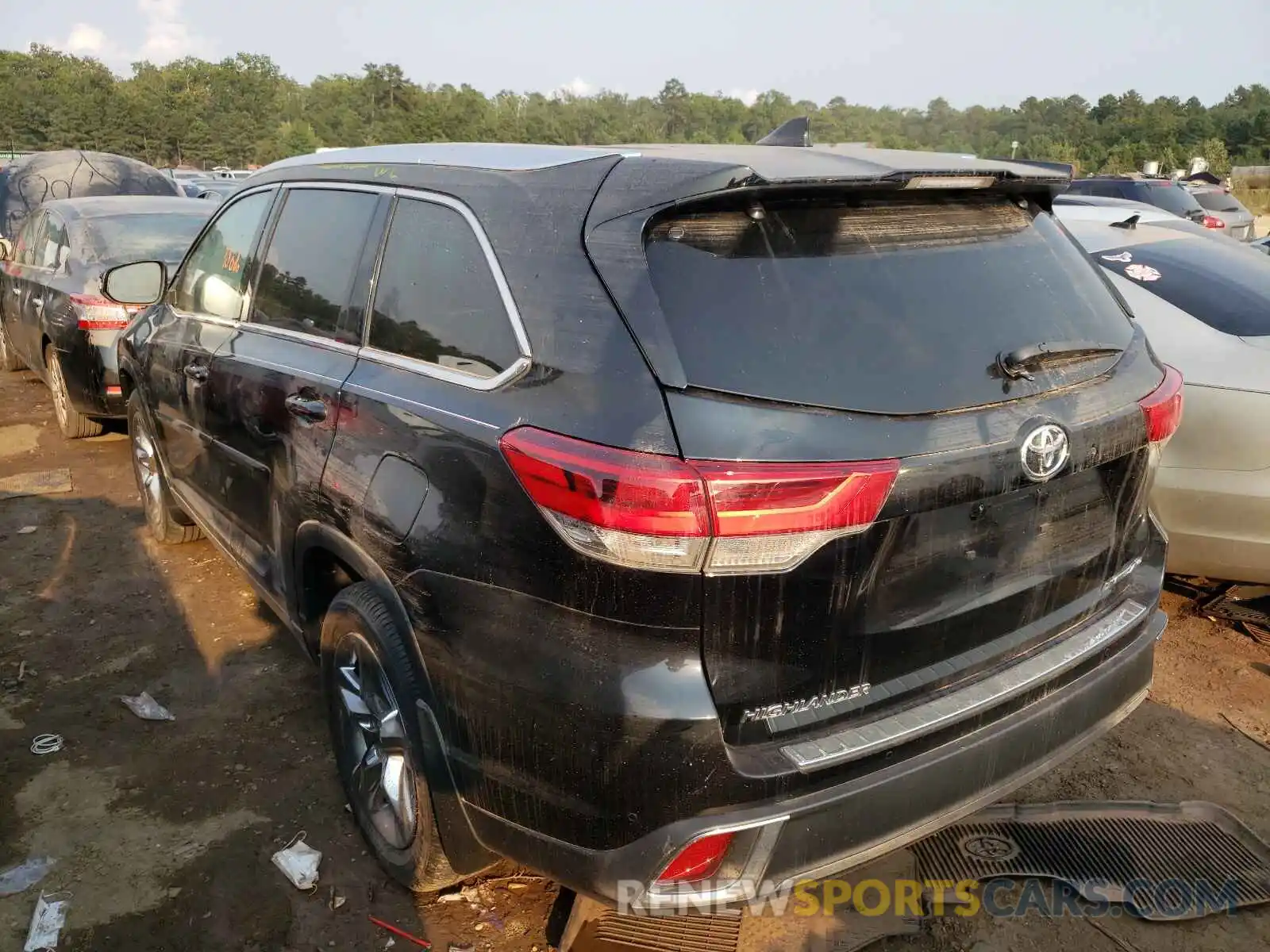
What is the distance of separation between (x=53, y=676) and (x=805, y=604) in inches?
129

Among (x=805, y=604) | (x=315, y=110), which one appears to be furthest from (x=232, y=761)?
(x=315, y=110)

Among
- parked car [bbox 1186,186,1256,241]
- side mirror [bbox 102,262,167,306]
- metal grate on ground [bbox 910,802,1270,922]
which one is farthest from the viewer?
parked car [bbox 1186,186,1256,241]

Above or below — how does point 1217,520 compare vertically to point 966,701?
below

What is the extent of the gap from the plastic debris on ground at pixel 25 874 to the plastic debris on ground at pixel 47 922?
0.08 metres

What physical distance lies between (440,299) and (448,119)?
251ft

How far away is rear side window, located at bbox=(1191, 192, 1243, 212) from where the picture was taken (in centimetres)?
1730

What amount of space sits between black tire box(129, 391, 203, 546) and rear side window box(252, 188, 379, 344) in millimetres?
Result: 1762

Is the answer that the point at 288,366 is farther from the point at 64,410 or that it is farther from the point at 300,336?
the point at 64,410

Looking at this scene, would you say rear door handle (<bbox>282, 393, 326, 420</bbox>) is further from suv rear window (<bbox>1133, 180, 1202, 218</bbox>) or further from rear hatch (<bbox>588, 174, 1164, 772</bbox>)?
suv rear window (<bbox>1133, 180, 1202, 218</bbox>)

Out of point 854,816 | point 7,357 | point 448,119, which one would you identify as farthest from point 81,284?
point 448,119

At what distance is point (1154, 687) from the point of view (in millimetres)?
3592

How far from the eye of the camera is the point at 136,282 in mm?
4383

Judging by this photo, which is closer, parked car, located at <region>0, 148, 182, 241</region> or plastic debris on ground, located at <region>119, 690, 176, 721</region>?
plastic debris on ground, located at <region>119, 690, 176, 721</region>

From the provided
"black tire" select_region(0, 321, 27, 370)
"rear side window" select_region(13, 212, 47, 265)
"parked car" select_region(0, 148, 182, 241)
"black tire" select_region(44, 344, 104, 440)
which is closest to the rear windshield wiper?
"black tire" select_region(44, 344, 104, 440)
